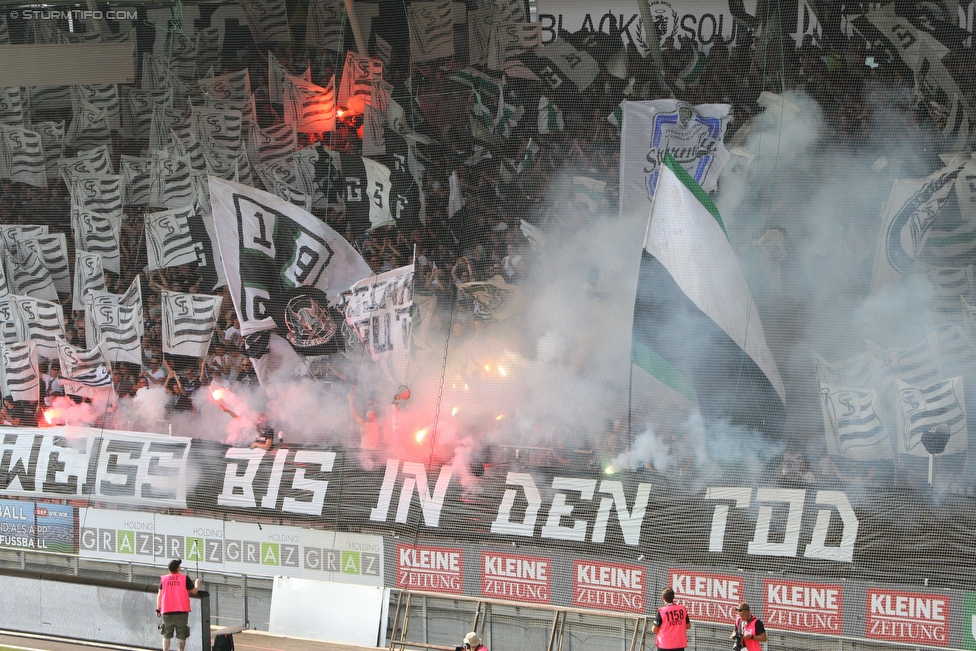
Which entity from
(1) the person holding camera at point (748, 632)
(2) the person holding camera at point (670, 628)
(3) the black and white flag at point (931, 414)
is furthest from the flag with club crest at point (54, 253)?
(3) the black and white flag at point (931, 414)

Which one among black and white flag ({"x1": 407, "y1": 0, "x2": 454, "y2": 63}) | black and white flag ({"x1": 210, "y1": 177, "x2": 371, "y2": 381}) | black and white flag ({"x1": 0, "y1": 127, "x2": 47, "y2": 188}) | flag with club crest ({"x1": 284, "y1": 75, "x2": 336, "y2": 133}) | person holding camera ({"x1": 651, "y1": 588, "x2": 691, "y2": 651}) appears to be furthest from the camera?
black and white flag ({"x1": 0, "y1": 127, "x2": 47, "y2": 188})

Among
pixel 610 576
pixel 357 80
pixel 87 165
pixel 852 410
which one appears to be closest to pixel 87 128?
pixel 87 165

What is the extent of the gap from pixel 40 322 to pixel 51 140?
2523 mm

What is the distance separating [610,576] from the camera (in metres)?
8.48

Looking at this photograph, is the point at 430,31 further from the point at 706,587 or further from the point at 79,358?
the point at 706,587

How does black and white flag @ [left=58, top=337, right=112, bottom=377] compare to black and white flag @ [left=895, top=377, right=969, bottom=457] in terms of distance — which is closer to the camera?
black and white flag @ [left=895, top=377, right=969, bottom=457]

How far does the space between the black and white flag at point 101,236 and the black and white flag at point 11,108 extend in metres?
1.83

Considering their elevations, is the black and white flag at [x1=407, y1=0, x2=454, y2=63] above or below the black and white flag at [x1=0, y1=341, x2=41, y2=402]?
above

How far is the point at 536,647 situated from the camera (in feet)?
27.0

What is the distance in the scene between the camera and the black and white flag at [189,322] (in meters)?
11.2

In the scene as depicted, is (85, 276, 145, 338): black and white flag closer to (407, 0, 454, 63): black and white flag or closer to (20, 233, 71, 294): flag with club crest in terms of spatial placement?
(20, 233, 71, 294): flag with club crest

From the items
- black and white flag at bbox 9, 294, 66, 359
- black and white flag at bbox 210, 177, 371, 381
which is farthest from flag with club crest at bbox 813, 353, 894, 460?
black and white flag at bbox 9, 294, 66, 359

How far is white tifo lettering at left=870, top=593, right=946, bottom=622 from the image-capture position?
25.0 feet

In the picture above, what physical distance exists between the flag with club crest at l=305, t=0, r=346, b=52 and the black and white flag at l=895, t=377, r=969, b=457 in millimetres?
7797
